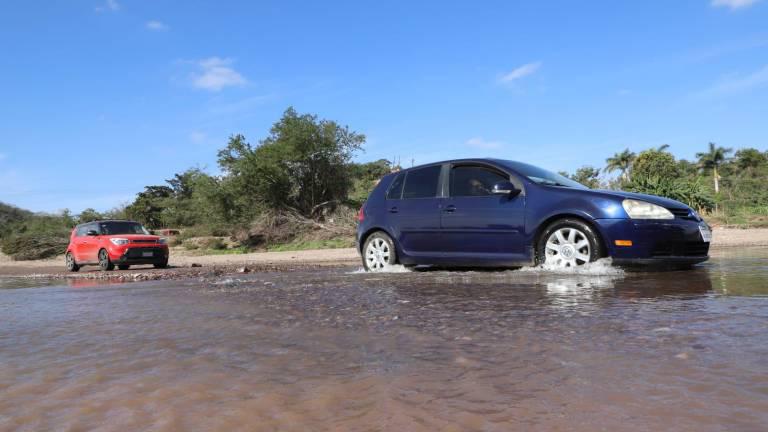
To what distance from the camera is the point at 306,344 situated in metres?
2.72

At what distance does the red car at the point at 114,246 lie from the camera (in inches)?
594

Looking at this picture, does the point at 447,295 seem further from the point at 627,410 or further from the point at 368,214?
the point at 368,214

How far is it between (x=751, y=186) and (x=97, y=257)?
2477 cm

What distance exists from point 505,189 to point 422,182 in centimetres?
151

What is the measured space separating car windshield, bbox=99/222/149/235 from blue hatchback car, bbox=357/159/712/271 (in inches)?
424

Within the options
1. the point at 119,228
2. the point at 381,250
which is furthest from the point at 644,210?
the point at 119,228

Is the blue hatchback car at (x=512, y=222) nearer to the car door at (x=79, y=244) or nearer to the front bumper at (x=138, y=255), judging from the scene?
the front bumper at (x=138, y=255)

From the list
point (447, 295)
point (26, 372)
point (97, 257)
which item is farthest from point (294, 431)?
point (97, 257)

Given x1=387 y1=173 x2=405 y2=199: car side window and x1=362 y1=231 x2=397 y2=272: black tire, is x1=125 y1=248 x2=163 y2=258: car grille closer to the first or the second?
x1=362 y1=231 x2=397 y2=272: black tire

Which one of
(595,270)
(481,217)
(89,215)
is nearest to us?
(595,270)

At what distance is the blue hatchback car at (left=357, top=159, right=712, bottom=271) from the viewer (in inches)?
225

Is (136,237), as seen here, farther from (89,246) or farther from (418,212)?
(418,212)

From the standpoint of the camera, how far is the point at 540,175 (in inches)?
271

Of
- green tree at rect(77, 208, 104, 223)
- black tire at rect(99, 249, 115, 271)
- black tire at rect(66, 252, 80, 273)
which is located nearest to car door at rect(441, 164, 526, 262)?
black tire at rect(99, 249, 115, 271)
